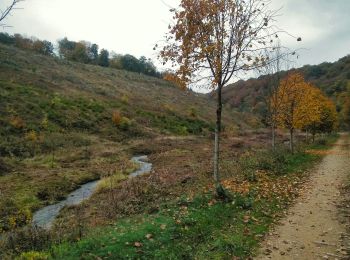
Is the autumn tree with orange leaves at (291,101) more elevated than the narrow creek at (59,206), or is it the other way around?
the autumn tree with orange leaves at (291,101)

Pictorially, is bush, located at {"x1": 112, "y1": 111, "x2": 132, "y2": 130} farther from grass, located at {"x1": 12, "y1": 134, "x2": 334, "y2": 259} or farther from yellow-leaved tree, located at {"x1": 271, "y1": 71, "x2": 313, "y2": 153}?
grass, located at {"x1": 12, "y1": 134, "x2": 334, "y2": 259}

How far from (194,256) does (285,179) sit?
10779 millimetres

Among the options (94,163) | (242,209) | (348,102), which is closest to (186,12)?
(242,209)

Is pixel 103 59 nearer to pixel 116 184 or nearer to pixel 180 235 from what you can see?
pixel 116 184

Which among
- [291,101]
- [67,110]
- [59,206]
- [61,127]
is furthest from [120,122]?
[59,206]

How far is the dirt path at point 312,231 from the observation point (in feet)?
29.3

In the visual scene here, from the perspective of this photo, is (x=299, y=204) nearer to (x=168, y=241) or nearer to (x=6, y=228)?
(x=168, y=241)

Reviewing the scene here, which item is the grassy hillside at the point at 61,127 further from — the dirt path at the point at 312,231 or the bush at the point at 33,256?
the dirt path at the point at 312,231

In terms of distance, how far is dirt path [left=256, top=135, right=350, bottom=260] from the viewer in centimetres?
892

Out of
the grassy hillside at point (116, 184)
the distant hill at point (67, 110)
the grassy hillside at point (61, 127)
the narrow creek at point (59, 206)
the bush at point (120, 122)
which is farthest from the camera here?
the bush at point (120, 122)

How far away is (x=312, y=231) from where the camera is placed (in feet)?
34.4

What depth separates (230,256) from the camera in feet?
28.5

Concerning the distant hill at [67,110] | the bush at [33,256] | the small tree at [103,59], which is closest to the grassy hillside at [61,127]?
the distant hill at [67,110]

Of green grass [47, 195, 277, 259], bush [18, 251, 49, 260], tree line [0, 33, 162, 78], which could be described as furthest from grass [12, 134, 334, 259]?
tree line [0, 33, 162, 78]
